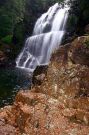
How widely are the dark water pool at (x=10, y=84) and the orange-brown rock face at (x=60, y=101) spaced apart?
430 inches

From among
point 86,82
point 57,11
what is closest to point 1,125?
point 86,82

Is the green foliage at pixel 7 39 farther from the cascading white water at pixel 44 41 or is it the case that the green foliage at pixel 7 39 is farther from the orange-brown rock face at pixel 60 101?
the orange-brown rock face at pixel 60 101

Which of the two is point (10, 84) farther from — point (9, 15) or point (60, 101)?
point (9, 15)

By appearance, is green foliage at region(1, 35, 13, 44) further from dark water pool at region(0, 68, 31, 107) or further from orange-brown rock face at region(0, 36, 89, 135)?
orange-brown rock face at region(0, 36, 89, 135)

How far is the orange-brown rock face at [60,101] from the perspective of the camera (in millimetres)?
16562

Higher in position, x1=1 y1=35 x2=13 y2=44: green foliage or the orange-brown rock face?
x1=1 y1=35 x2=13 y2=44: green foliage

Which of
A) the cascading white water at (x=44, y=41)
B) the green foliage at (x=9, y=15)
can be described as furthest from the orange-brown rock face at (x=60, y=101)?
the green foliage at (x=9, y=15)

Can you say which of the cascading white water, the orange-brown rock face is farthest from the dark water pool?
the orange-brown rock face

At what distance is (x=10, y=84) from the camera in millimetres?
41438

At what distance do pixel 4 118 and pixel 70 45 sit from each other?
219 inches

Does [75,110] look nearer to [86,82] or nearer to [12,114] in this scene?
[86,82]

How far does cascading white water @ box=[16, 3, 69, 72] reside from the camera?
60.0m

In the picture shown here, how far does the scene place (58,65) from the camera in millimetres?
19656

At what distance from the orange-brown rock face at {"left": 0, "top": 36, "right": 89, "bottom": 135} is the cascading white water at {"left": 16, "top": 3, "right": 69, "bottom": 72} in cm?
3809
